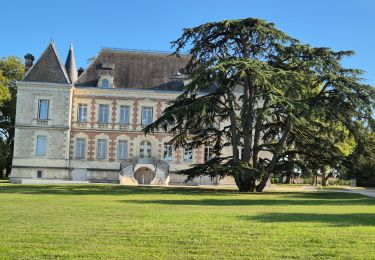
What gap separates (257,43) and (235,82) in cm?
258

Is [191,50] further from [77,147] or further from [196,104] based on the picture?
[77,147]

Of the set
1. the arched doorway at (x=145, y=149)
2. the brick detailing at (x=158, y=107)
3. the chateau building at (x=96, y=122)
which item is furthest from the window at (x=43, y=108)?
the brick detailing at (x=158, y=107)

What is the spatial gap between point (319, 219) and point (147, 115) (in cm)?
2826

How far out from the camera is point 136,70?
39.3 meters

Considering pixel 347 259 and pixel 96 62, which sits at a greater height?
pixel 96 62

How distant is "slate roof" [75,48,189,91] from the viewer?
38406 millimetres

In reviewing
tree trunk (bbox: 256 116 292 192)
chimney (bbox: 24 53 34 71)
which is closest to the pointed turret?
chimney (bbox: 24 53 34 71)

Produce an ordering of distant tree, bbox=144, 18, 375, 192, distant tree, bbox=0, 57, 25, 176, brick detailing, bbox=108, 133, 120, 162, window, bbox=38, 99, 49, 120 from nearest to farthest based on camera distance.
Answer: distant tree, bbox=144, 18, 375, 192
window, bbox=38, 99, 49, 120
brick detailing, bbox=108, 133, 120, 162
distant tree, bbox=0, 57, 25, 176

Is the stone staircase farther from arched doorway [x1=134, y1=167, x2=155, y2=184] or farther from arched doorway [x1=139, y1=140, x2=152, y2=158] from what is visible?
arched doorway [x1=139, y1=140, x2=152, y2=158]

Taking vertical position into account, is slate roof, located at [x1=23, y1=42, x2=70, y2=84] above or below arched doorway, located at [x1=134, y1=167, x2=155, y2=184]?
above

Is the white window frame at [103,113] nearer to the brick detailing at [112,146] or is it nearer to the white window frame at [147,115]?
the brick detailing at [112,146]

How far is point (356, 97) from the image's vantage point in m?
23.4

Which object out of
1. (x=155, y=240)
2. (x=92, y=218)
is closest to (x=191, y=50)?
(x=92, y=218)

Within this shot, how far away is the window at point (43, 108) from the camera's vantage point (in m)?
36.9
